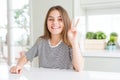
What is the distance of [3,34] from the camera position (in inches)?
127

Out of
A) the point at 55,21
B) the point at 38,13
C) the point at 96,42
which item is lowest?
the point at 96,42

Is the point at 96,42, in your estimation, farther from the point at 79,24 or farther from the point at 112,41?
the point at 79,24

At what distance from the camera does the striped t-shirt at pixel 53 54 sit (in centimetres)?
125

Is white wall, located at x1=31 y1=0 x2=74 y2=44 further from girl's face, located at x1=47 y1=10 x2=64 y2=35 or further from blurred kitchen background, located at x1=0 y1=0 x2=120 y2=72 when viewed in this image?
girl's face, located at x1=47 y1=10 x2=64 y2=35

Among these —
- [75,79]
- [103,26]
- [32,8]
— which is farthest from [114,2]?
[75,79]

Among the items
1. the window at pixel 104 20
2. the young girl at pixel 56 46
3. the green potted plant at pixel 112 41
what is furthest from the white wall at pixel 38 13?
the young girl at pixel 56 46

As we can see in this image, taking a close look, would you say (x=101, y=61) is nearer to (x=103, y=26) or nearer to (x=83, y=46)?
(x=83, y=46)

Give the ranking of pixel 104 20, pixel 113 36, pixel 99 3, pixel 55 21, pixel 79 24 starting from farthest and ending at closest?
pixel 104 20, pixel 113 36, pixel 79 24, pixel 99 3, pixel 55 21

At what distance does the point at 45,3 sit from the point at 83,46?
2.52 ft

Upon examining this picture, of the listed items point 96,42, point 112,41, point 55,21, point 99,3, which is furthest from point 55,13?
point 112,41

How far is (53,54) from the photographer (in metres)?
1.31

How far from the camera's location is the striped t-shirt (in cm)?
125

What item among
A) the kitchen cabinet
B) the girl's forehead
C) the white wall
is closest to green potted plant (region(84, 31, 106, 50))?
the kitchen cabinet

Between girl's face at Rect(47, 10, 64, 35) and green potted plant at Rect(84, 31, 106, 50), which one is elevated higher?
girl's face at Rect(47, 10, 64, 35)
